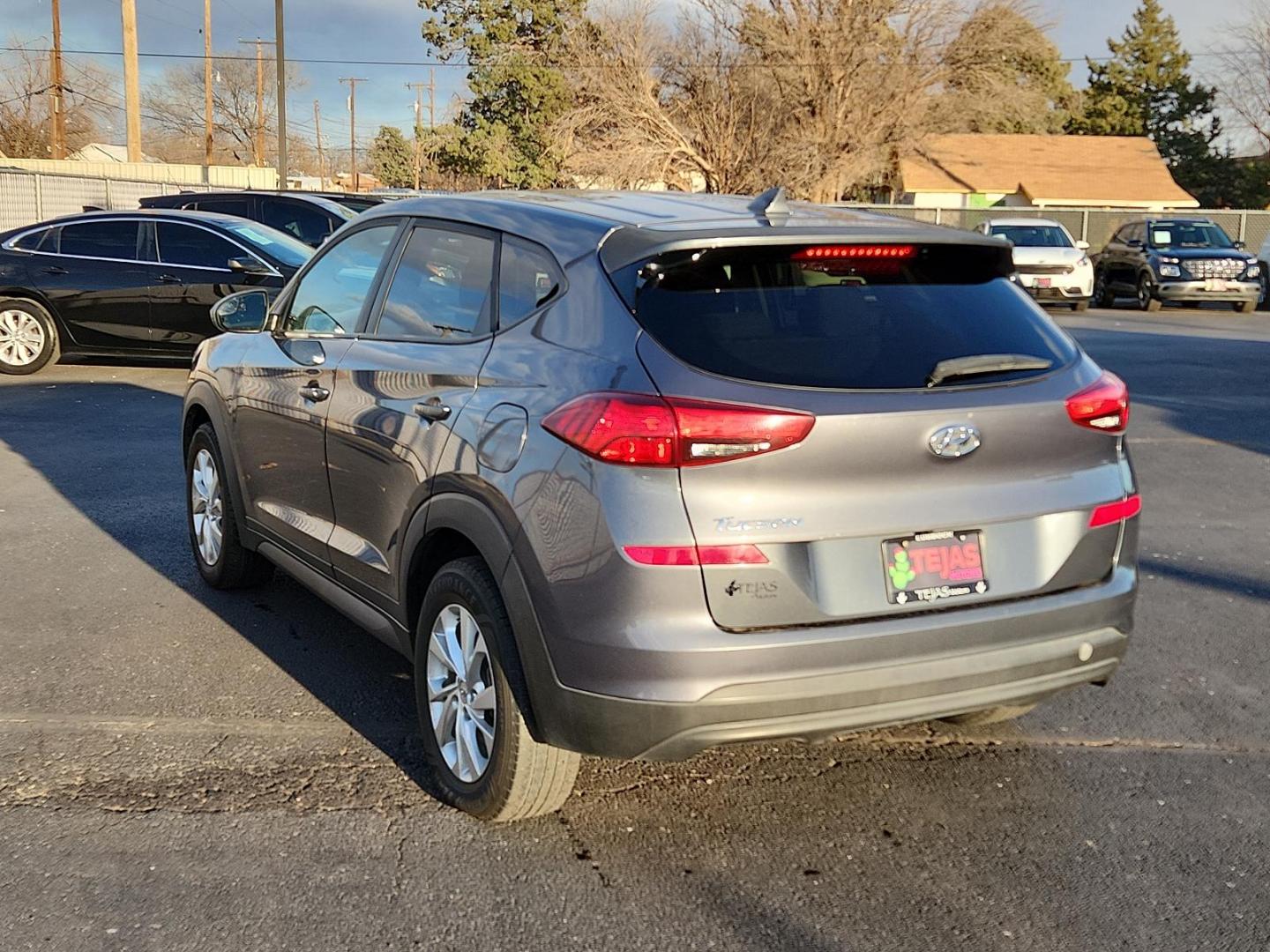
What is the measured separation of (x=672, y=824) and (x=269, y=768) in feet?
4.20

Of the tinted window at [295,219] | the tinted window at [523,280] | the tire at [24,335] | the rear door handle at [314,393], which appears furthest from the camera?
the tinted window at [295,219]

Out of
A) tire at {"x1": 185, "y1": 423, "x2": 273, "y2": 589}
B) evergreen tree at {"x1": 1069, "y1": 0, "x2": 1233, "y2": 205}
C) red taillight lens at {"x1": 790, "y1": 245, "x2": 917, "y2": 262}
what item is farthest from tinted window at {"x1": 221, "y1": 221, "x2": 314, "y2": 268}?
evergreen tree at {"x1": 1069, "y1": 0, "x2": 1233, "y2": 205}

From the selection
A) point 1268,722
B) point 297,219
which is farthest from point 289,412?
point 297,219

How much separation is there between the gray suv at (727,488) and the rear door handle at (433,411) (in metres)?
0.03

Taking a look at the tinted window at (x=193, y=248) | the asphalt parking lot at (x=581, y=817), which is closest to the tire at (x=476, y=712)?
the asphalt parking lot at (x=581, y=817)

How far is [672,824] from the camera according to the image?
146 inches

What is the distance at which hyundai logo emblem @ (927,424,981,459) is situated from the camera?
3.24 meters

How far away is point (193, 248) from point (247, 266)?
30.0 inches

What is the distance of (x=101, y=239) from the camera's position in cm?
1315

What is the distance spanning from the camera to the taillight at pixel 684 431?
3.05m

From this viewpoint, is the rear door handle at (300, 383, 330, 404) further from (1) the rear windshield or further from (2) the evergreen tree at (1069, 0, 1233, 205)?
(2) the evergreen tree at (1069, 0, 1233, 205)

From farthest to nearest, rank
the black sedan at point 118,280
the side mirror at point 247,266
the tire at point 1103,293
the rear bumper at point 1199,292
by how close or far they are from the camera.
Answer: the tire at point 1103,293, the rear bumper at point 1199,292, the black sedan at point 118,280, the side mirror at point 247,266

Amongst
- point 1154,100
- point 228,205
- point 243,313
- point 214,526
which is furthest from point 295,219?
point 1154,100

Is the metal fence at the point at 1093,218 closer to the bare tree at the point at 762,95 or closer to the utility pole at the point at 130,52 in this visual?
the bare tree at the point at 762,95
